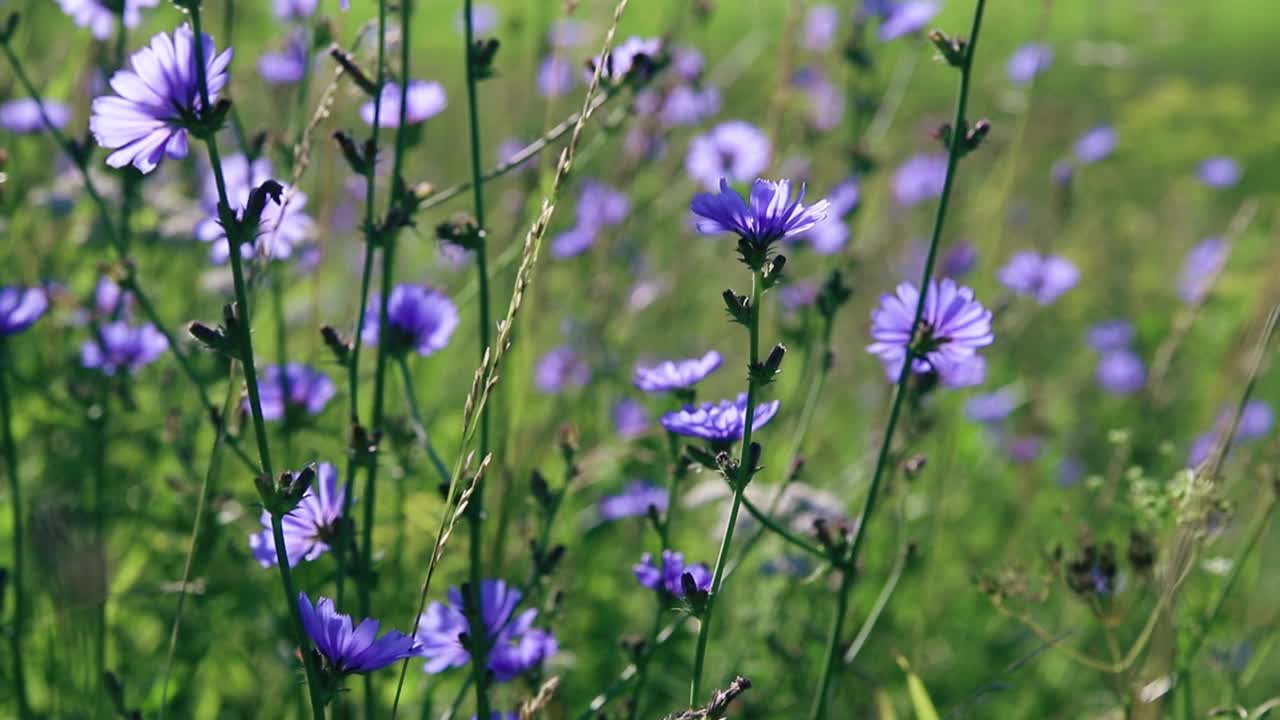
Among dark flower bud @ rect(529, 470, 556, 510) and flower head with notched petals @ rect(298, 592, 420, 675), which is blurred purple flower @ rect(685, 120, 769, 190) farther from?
flower head with notched petals @ rect(298, 592, 420, 675)

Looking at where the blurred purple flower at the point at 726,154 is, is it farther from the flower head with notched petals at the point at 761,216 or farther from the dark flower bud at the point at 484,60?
the flower head with notched petals at the point at 761,216

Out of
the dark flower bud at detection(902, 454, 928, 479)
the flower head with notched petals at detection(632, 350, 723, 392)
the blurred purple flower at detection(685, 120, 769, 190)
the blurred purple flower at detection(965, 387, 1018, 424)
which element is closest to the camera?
the flower head with notched petals at detection(632, 350, 723, 392)

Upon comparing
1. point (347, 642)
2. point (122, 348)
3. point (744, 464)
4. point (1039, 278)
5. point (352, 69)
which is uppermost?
point (1039, 278)

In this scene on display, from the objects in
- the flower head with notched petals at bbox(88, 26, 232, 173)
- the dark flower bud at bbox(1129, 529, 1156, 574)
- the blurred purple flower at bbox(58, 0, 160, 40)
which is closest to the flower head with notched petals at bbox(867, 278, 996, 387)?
the dark flower bud at bbox(1129, 529, 1156, 574)

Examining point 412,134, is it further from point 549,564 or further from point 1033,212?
point 1033,212

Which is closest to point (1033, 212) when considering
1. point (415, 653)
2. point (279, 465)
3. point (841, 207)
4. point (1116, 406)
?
point (1116, 406)

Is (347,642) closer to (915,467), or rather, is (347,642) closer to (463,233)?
(463,233)

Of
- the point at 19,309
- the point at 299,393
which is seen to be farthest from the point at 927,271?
the point at 19,309
